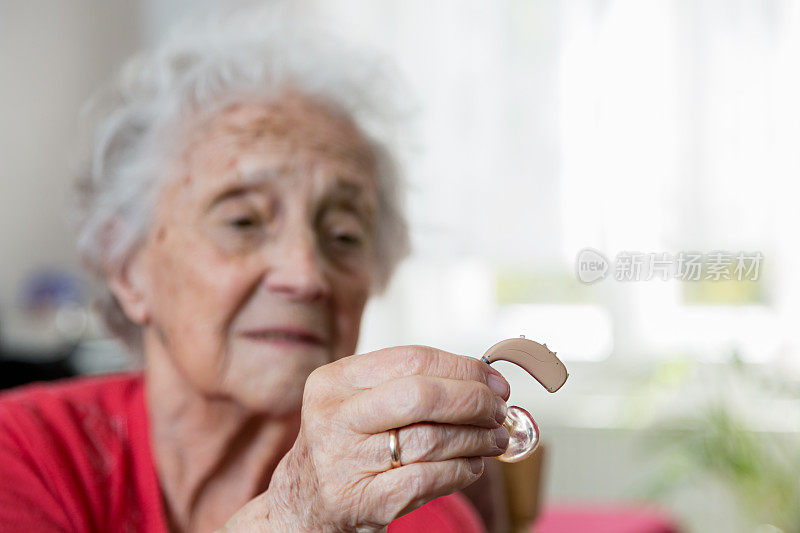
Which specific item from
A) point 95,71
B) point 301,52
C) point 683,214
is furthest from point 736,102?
point 95,71

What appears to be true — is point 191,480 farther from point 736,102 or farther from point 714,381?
point 714,381

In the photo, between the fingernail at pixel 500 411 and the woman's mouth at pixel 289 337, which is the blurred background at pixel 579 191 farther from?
the fingernail at pixel 500 411

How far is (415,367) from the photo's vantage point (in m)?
0.43

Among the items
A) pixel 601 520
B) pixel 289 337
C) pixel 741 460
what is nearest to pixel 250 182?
pixel 289 337

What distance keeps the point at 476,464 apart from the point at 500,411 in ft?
0.12

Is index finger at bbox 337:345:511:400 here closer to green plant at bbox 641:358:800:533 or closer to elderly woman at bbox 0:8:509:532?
elderly woman at bbox 0:8:509:532

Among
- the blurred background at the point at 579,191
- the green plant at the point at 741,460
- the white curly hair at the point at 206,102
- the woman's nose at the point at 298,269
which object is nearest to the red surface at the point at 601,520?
the blurred background at the point at 579,191

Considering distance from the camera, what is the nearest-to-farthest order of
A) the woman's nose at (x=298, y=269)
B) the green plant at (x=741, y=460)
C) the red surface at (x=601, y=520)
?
the woman's nose at (x=298, y=269) → the red surface at (x=601, y=520) → the green plant at (x=741, y=460)

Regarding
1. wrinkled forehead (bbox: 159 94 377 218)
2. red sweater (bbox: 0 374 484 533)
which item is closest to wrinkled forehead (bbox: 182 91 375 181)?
wrinkled forehead (bbox: 159 94 377 218)

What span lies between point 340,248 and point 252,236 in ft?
0.25

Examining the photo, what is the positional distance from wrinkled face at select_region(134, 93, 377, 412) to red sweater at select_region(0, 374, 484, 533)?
0.32ft

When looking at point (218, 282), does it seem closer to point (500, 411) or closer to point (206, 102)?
point (206, 102)

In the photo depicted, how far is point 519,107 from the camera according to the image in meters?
2.52

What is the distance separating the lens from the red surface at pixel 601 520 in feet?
5.66
